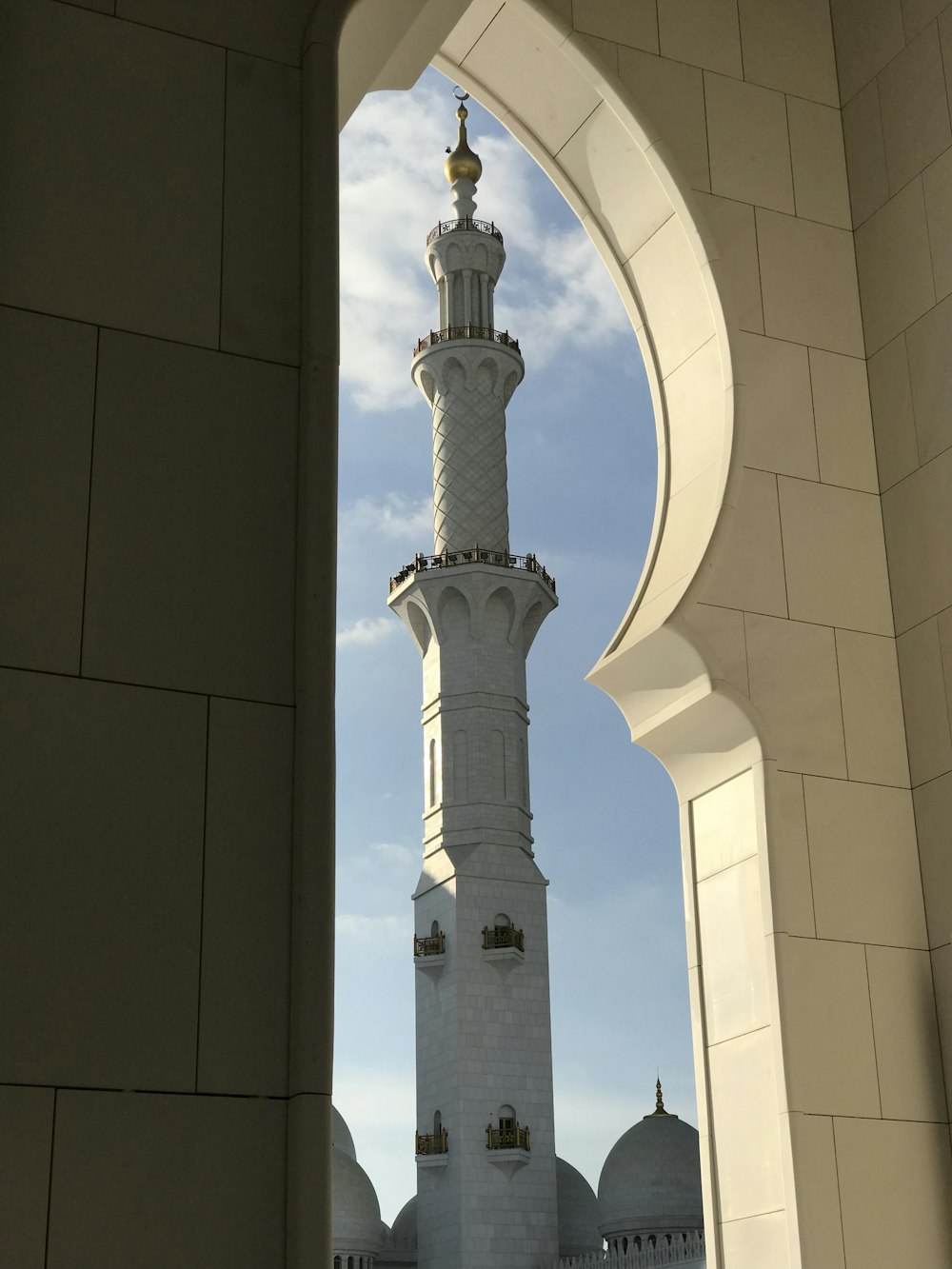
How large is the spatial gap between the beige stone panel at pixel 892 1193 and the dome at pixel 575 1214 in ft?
80.2

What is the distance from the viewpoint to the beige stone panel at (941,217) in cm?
423

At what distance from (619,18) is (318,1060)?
3530 mm

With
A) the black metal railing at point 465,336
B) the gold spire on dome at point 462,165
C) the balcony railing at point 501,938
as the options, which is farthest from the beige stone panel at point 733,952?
the gold spire on dome at point 462,165

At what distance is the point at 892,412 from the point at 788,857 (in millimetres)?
1374

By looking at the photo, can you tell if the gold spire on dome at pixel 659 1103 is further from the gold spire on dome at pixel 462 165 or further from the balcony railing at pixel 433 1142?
the gold spire on dome at pixel 462 165

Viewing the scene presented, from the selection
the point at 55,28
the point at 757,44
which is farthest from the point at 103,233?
the point at 757,44

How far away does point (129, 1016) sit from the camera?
1.69 meters

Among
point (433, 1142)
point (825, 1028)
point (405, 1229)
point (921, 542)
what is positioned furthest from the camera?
point (405, 1229)

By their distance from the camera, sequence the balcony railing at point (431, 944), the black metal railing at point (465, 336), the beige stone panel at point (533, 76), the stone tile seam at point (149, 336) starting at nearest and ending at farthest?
1. the stone tile seam at point (149, 336)
2. the beige stone panel at point (533, 76)
3. the balcony railing at point (431, 944)
4. the black metal railing at point (465, 336)

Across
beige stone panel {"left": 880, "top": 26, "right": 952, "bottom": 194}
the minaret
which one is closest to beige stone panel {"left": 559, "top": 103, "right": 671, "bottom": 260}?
beige stone panel {"left": 880, "top": 26, "right": 952, "bottom": 194}

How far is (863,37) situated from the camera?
4.68 meters

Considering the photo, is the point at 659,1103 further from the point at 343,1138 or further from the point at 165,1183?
the point at 165,1183

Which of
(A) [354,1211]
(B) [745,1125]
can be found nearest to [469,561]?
(A) [354,1211]

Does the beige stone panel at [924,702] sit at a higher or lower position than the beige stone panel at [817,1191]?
higher
